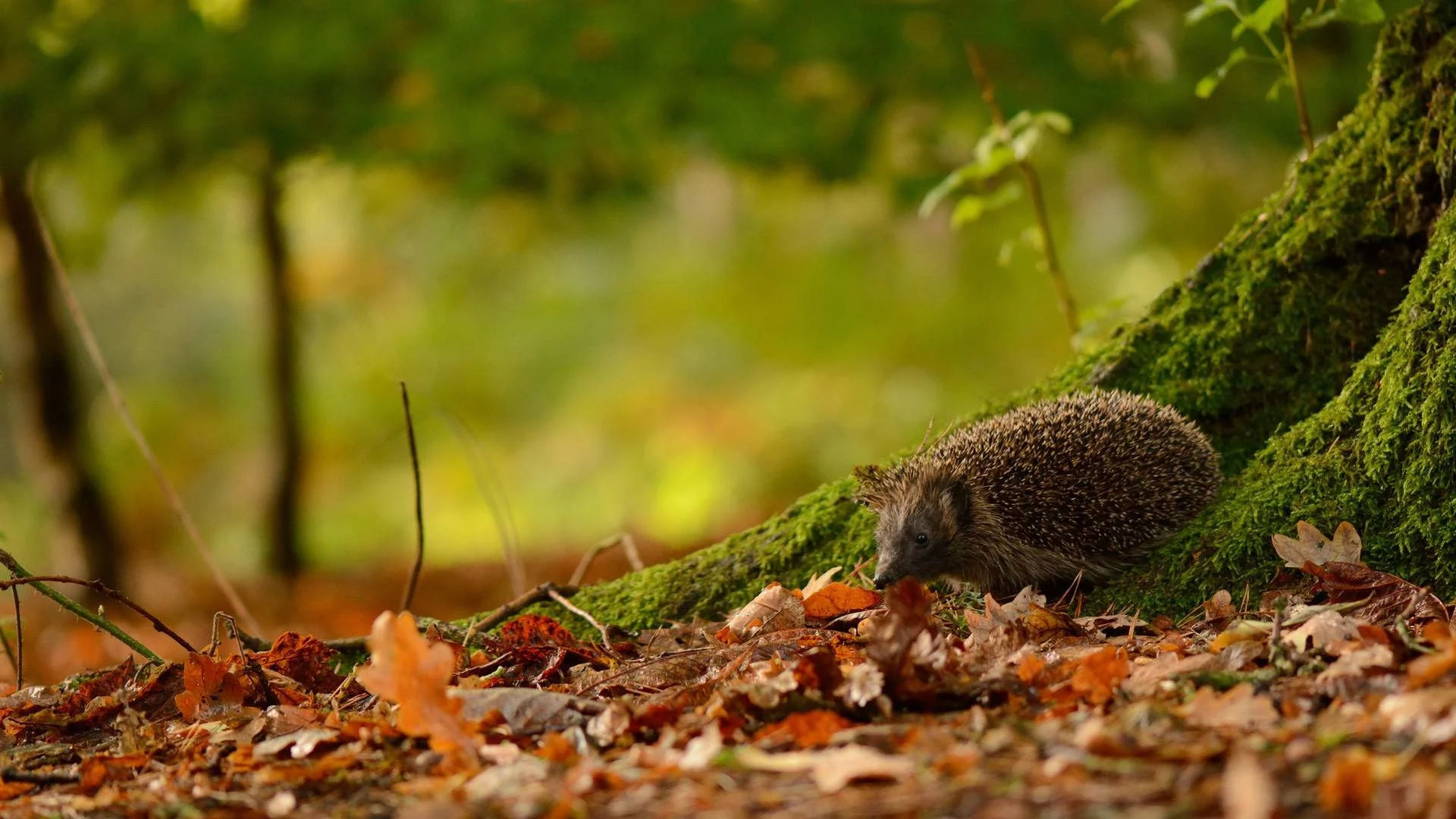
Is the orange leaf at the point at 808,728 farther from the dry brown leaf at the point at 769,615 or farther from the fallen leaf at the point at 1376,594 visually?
the fallen leaf at the point at 1376,594

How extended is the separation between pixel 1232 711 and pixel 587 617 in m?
2.26

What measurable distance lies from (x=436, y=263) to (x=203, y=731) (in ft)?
55.0

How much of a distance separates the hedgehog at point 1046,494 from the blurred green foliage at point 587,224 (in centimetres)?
83

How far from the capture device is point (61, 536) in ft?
34.4

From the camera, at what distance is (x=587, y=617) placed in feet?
13.3

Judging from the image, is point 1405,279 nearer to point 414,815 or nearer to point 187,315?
point 414,815

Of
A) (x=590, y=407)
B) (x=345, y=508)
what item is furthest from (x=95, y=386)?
(x=590, y=407)

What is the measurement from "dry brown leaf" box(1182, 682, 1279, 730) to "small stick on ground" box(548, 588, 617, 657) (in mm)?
1851

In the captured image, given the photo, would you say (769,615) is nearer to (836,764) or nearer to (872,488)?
(872,488)

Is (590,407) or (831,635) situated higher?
(590,407)

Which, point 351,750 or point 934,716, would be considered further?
point 351,750

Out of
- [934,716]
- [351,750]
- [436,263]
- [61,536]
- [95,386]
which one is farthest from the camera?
[95,386]

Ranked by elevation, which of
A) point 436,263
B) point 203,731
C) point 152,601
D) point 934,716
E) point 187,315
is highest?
point 187,315

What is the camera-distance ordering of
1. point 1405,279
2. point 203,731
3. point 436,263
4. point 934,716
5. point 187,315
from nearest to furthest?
point 934,716 → point 203,731 → point 1405,279 → point 436,263 → point 187,315
